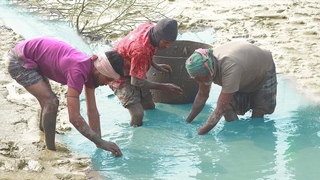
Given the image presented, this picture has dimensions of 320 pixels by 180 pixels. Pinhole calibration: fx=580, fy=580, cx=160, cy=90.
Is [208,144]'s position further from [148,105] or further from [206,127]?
[148,105]

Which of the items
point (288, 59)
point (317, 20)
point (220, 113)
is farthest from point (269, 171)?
point (317, 20)

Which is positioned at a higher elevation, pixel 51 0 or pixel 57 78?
pixel 57 78

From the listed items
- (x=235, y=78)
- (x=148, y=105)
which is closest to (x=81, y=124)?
(x=235, y=78)

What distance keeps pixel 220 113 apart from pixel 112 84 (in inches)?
52.3

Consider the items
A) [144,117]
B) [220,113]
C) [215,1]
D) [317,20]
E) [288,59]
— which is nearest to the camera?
[220,113]

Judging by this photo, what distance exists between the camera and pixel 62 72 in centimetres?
489

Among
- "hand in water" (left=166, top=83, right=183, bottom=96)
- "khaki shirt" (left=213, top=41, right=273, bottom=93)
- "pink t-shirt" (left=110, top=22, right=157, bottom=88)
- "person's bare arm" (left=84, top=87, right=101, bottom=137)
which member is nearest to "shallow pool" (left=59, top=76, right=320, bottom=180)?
"person's bare arm" (left=84, top=87, right=101, bottom=137)

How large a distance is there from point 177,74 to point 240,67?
3.99ft

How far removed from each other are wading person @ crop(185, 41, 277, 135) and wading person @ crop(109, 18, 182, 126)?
0.37 meters

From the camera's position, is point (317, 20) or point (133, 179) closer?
point (133, 179)

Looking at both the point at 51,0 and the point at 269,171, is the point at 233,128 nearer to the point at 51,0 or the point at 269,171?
the point at 269,171

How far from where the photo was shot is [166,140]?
5.66m

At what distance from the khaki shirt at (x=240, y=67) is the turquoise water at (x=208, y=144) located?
524 millimetres

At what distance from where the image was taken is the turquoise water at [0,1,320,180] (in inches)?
195
